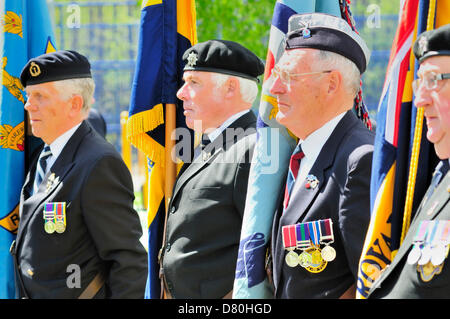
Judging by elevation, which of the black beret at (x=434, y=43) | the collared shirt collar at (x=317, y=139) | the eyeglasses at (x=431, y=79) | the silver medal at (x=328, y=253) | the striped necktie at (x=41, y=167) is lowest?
the striped necktie at (x=41, y=167)

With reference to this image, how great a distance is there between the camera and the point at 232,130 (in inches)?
146

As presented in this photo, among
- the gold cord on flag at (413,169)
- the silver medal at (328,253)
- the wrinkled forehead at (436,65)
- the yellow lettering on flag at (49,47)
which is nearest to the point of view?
the wrinkled forehead at (436,65)

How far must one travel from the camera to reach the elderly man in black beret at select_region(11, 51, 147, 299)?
12.0ft

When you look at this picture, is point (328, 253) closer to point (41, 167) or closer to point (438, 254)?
point (438, 254)

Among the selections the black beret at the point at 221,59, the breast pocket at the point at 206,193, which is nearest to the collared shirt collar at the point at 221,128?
the black beret at the point at 221,59

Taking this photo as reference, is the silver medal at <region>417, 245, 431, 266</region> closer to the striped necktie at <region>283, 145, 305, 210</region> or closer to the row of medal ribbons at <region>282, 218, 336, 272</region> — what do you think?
the row of medal ribbons at <region>282, 218, 336, 272</region>

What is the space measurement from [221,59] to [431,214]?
178 centimetres

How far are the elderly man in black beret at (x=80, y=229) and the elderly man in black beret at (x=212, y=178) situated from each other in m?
0.25

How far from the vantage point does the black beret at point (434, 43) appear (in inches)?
88.4

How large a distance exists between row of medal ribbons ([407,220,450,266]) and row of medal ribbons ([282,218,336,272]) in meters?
0.51

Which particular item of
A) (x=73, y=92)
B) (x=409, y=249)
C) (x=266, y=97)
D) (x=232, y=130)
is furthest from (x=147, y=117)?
(x=409, y=249)

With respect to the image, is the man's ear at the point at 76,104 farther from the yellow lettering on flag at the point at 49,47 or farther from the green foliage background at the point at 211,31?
the green foliage background at the point at 211,31

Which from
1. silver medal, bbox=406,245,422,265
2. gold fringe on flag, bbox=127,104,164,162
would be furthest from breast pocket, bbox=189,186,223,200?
silver medal, bbox=406,245,422,265
